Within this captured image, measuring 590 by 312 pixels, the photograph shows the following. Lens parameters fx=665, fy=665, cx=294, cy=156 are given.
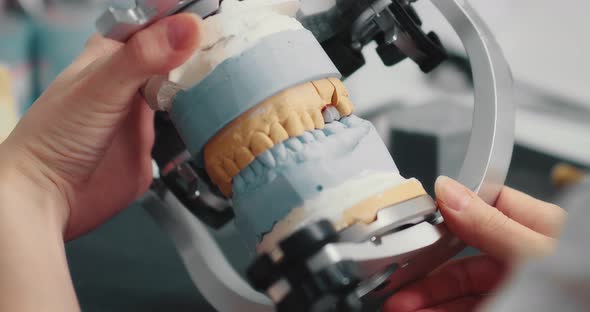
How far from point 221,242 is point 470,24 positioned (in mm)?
422

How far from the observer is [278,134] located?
479mm

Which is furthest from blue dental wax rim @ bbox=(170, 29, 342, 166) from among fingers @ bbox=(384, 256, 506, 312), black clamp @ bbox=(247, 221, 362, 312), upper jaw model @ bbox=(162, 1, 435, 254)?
fingers @ bbox=(384, 256, 506, 312)

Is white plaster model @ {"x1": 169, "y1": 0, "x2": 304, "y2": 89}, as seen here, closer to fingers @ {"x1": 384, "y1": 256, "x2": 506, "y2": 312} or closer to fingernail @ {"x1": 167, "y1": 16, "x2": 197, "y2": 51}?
fingernail @ {"x1": 167, "y1": 16, "x2": 197, "y2": 51}

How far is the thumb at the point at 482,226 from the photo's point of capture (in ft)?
1.71

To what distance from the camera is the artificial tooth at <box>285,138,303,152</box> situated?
1.58 ft

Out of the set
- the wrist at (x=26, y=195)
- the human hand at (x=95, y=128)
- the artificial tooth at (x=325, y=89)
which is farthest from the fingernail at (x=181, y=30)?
the wrist at (x=26, y=195)

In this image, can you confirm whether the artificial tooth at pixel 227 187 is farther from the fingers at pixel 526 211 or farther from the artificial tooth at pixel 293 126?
the fingers at pixel 526 211

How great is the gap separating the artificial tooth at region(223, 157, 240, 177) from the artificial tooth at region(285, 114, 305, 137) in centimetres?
5

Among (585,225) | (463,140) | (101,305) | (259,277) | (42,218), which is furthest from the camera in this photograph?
(463,140)

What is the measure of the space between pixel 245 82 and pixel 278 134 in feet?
0.15

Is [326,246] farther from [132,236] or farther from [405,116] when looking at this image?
[405,116]

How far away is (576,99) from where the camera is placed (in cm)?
132

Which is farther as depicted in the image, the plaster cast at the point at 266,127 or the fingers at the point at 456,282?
the fingers at the point at 456,282

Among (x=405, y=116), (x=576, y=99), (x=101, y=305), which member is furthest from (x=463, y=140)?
(x=101, y=305)
